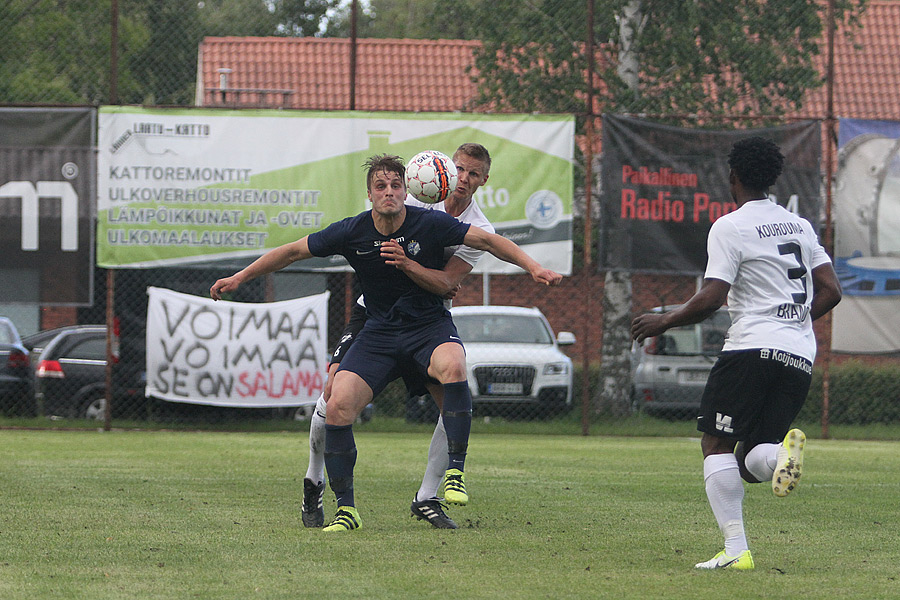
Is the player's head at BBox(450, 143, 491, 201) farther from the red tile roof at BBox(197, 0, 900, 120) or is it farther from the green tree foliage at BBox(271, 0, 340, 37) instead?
the green tree foliage at BBox(271, 0, 340, 37)

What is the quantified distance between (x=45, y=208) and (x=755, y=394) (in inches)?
409

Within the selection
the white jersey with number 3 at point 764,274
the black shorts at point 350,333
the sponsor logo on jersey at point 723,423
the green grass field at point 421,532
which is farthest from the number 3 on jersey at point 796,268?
the black shorts at point 350,333

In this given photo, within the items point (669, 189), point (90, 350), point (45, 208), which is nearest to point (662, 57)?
point (669, 189)

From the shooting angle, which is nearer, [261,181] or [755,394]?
[755,394]

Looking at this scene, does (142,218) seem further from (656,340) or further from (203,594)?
(203,594)

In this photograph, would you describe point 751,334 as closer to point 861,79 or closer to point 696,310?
point 696,310

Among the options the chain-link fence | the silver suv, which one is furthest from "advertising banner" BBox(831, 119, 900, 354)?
the silver suv

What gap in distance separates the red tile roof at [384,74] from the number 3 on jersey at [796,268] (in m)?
9.37

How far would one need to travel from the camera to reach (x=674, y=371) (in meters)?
16.8

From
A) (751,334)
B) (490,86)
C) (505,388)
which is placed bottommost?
(505,388)

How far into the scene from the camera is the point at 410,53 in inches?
684

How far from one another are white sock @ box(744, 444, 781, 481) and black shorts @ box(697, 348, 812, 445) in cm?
7

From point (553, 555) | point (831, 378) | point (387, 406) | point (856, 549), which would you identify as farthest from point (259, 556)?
point (831, 378)

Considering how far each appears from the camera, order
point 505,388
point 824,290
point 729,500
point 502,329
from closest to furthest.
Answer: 1. point 729,500
2. point 824,290
3. point 505,388
4. point 502,329
